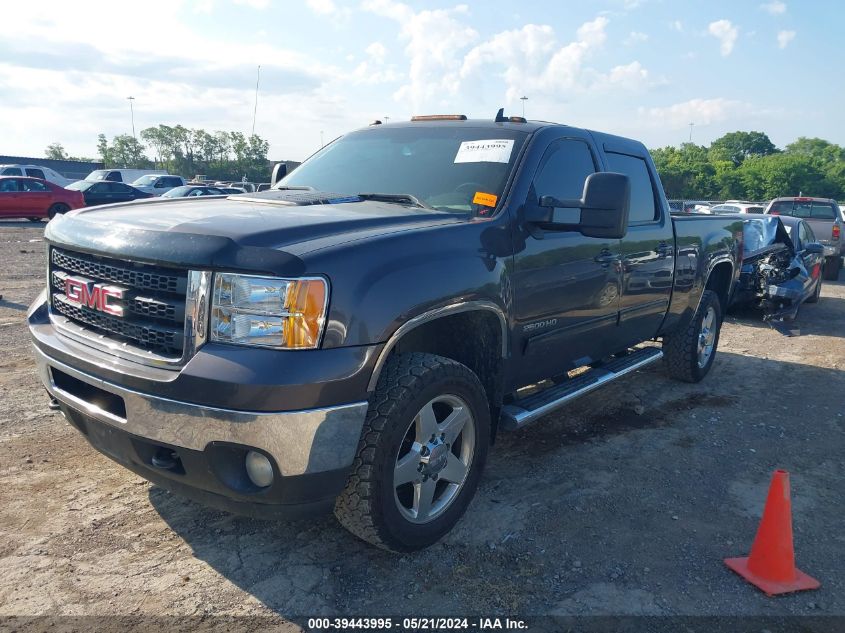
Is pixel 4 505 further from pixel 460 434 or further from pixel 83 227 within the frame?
pixel 460 434

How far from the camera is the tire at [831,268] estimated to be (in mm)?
14711

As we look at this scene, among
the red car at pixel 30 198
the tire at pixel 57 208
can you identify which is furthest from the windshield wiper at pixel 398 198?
the tire at pixel 57 208

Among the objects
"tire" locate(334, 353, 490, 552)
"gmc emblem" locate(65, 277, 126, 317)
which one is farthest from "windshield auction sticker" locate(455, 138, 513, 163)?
"gmc emblem" locate(65, 277, 126, 317)

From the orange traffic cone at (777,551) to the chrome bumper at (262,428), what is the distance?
191 cm

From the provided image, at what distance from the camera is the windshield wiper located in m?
3.63

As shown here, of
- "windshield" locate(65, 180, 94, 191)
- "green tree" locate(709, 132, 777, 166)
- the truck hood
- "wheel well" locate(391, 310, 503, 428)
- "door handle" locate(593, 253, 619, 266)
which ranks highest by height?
"green tree" locate(709, 132, 777, 166)

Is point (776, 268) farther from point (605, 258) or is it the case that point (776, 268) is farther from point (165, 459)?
point (165, 459)

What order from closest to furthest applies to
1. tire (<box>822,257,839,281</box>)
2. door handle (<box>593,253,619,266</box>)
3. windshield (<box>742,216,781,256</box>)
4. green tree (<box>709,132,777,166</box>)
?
1. door handle (<box>593,253,619,266</box>)
2. windshield (<box>742,216,781,256</box>)
3. tire (<box>822,257,839,281</box>)
4. green tree (<box>709,132,777,166</box>)

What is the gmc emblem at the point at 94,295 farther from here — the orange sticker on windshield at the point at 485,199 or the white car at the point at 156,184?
the white car at the point at 156,184

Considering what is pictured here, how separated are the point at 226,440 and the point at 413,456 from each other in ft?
2.82

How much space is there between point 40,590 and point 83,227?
1.54 metres

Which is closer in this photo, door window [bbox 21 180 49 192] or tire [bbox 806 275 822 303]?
tire [bbox 806 275 822 303]

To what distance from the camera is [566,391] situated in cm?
409

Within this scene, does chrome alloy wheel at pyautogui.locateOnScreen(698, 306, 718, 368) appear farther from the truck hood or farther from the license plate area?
the license plate area
